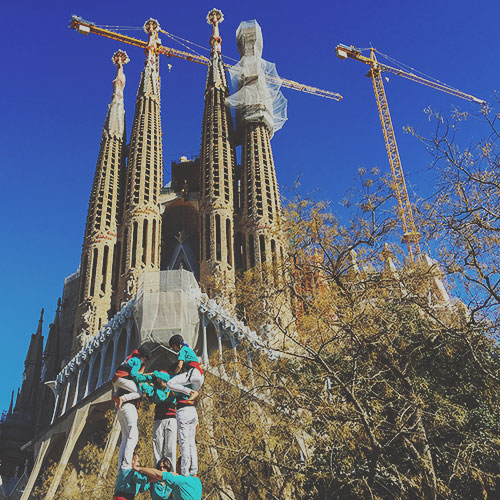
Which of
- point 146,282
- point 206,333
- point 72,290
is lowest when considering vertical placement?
point 206,333

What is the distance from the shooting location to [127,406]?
6.88 meters

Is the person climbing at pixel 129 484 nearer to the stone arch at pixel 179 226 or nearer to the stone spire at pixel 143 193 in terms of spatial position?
the stone spire at pixel 143 193

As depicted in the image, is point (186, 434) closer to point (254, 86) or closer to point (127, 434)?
point (127, 434)

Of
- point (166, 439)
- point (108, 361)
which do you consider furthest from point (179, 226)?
point (166, 439)

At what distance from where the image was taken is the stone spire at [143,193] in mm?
34812

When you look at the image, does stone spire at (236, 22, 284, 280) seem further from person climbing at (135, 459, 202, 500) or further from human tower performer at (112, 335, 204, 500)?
person climbing at (135, 459, 202, 500)

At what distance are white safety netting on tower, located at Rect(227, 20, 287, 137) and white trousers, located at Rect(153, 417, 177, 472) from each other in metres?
34.8

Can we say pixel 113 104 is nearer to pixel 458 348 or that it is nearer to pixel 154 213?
pixel 154 213

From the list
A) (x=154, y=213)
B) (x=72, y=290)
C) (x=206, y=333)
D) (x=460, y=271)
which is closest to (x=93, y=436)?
(x=206, y=333)

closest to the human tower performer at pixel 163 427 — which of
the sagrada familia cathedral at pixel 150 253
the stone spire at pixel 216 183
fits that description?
the sagrada familia cathedral at pixel 150 253

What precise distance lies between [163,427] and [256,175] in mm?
31451

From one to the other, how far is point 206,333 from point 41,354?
20.2 metres

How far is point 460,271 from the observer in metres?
10.2

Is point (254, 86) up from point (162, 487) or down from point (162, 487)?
up
